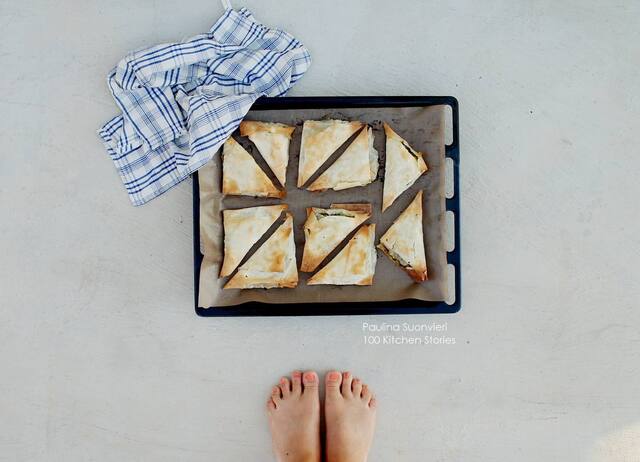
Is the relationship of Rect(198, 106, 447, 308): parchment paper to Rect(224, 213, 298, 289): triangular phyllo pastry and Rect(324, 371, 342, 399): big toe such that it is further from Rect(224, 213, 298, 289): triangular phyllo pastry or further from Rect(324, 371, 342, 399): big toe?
Rect(324, 371, 342, 399): big toe

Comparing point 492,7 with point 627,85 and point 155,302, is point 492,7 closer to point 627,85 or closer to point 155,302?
point 627,85

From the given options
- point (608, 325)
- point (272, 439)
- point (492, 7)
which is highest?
point (492, 7)

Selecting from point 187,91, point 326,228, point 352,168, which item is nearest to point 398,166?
point 352,168

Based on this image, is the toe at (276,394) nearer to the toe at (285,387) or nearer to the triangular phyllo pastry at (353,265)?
the toe at (285,387)

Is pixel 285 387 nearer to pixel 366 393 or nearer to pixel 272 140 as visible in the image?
pixel 366 393

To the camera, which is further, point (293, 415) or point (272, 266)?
point (293, 415)

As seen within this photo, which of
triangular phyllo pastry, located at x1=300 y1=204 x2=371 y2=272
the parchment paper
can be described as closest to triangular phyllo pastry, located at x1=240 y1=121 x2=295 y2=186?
the parchment paper

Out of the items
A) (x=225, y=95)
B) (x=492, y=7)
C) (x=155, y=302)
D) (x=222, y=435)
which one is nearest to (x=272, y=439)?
(x=222, y=435)
